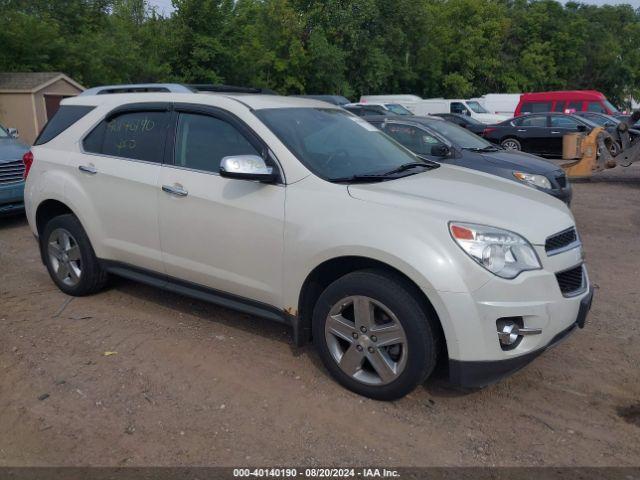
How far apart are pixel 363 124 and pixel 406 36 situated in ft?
133

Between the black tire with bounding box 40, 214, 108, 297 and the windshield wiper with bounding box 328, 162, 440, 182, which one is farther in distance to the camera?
the black tire with bounding box 40, 214, 108, 297

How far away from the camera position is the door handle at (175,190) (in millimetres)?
4426

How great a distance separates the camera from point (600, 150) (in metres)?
12.4

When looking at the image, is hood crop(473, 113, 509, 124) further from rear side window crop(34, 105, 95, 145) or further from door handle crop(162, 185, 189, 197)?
door handle crop(162, 185, 189, 197)

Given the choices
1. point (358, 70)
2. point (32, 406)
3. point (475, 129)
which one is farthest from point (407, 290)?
point (358, 70)

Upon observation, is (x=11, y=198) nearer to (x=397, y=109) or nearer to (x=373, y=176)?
(x=373, y=176)

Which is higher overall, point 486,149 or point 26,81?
point 26,81

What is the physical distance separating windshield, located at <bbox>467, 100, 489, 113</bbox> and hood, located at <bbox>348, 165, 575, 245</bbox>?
2658 centimetres

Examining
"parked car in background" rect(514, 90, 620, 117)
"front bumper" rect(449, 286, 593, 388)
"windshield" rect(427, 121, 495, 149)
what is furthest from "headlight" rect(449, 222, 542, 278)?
"parked car in background" rect(514, 90, 620, 117)

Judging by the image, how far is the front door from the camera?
4.05m

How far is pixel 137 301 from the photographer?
5.56 meters

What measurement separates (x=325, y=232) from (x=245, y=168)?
0.66 m

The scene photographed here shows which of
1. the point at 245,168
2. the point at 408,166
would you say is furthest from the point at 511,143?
the point at 245,168

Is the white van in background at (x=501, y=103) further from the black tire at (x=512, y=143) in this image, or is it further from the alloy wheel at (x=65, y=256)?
the alloy wheel at (x=65, y=256)
